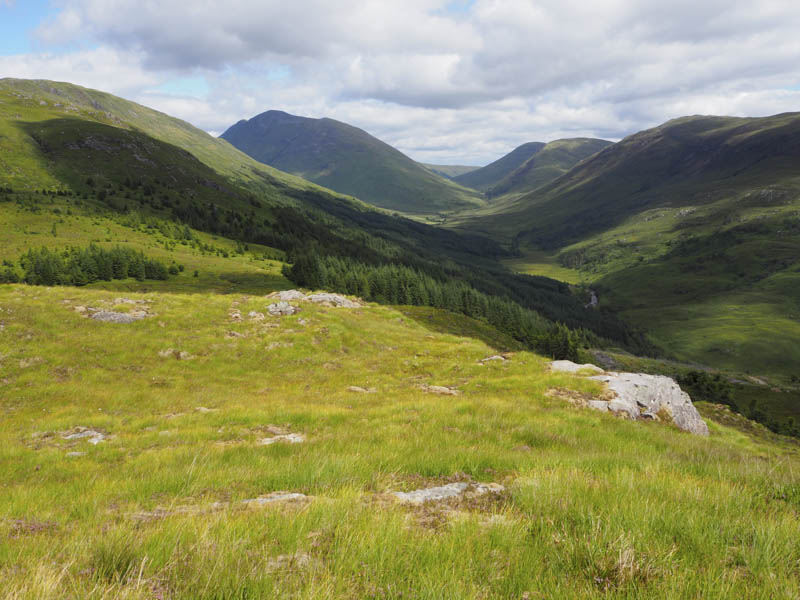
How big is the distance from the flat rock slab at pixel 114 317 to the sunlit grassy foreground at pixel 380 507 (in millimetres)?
10355

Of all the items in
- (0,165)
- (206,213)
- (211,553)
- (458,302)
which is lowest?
(458,302)

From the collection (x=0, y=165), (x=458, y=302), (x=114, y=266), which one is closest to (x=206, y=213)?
(x=0, y=165)

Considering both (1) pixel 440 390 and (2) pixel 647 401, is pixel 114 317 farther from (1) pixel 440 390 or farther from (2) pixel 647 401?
(2) pixel 647 401

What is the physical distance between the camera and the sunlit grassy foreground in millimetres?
2818

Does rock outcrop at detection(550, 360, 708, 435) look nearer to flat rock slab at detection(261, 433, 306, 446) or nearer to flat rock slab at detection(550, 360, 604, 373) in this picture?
flat rock slab at detection(550, 360, 604, 373)

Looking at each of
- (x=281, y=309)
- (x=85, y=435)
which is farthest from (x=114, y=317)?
(x=85, y=435)

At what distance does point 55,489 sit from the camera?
6.19 metres

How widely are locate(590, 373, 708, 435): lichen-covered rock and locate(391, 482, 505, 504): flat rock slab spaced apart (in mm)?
11444

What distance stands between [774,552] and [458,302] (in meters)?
126

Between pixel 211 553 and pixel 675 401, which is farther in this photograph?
pixel 675 401

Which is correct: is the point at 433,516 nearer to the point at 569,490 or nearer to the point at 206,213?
the point at 569,490

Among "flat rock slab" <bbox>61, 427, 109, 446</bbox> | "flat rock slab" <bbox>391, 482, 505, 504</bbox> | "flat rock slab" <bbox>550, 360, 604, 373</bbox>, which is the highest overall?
"flat rock slab" <bbox>391, 482, 505, 504</bbox>

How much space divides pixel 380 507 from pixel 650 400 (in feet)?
53.1

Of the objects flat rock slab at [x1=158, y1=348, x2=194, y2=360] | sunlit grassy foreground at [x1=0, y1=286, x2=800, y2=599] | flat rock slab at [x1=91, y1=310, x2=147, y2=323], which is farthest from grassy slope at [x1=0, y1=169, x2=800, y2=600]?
flat rock slab at [x1=91, y1=310, x2=147, y2=323]
